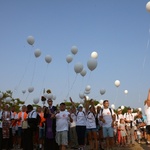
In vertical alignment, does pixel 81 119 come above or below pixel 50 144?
above

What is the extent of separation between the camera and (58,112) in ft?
27.1

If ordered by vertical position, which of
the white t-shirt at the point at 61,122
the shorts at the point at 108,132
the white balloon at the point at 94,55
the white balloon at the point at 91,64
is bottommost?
the shorts at the point at 108,132

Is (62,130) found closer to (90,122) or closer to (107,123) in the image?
(90,122)

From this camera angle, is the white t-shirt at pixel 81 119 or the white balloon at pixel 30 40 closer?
the white t-shirt at pixel 81 119

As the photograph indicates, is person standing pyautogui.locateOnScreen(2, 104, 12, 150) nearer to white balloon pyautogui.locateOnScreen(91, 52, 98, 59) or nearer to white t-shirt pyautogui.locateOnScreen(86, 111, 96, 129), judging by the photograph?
white t-shirt pyautogui.locateOnScreen(86, 111, 96, 129)

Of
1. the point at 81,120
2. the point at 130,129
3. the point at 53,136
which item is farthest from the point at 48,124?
the point at 130,129

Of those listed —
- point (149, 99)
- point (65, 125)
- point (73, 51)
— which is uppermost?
point (73, 51)

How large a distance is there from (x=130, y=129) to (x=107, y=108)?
15.4 feet

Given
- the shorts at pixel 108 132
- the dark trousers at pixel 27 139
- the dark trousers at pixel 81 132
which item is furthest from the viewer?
the dark trousers at pixel 81 132

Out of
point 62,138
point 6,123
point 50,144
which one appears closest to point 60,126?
point 62,138

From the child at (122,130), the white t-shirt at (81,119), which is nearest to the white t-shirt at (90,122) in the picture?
the white t-shirt at (81,119)

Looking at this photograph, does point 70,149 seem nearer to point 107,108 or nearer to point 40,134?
point 40,134

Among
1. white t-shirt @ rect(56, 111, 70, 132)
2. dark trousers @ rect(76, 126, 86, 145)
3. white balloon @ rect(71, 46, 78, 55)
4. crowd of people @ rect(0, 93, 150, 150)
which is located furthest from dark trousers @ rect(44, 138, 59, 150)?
white balloon @ rect(71, 46, 78, 55)

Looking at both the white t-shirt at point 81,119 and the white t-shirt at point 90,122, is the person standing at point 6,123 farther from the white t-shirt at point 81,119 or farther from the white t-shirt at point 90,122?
the white t-shirt at point 90,122
